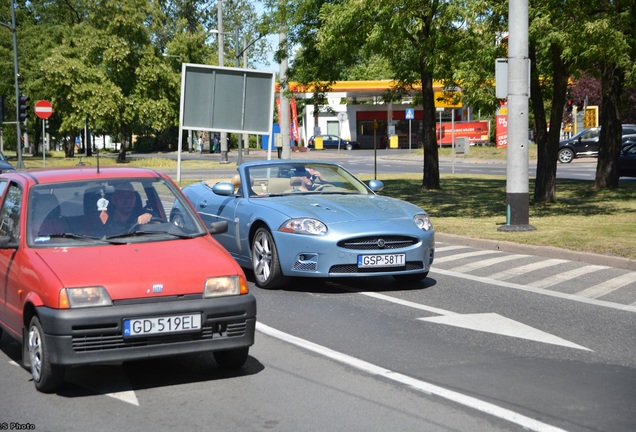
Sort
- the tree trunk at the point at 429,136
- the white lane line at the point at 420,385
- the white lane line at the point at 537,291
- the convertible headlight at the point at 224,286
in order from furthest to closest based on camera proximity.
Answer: the tree trunk at the point at 429,136 → the white lane line at the point at 537,291 → the convertible headlight at the point at 224,286 → the white lane line at the point at 420,385

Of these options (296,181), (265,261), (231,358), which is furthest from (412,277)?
(231,358)

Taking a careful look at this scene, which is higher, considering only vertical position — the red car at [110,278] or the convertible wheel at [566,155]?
the convertible wheel at [566,155]

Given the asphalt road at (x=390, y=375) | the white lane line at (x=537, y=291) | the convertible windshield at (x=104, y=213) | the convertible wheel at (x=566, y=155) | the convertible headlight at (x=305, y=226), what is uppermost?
the convertible wheel at (x=566, y=155)

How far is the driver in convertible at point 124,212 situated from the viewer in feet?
24.3

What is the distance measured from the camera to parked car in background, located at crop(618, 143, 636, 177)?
115 ft

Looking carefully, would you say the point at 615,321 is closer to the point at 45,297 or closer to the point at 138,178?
the point at 138,178

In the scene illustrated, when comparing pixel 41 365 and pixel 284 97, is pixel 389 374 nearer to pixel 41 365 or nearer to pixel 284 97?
pixel 41 365

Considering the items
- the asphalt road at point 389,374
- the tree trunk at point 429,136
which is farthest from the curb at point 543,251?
the tree trunk at point 429,136

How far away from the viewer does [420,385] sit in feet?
21.9

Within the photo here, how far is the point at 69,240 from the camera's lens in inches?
281

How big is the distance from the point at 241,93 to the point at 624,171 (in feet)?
46.3

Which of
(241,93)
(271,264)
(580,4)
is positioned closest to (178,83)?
(241,93)

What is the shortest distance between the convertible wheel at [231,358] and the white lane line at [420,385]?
30.8 inches

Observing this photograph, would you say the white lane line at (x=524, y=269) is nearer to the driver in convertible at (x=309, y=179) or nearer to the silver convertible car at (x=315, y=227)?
the silver convertible car at (x=315, y=227)
